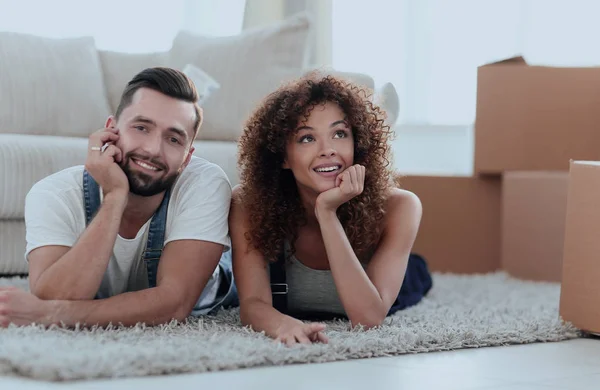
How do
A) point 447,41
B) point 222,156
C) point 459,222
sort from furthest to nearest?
point 447,41 < point 459,222 < point 222,156

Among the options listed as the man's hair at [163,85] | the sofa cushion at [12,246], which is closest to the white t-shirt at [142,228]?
the man's hair at [163,85]

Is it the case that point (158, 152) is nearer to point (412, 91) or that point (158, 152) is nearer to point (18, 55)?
point (18, 55)


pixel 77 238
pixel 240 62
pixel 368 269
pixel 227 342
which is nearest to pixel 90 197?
pixel 77 238

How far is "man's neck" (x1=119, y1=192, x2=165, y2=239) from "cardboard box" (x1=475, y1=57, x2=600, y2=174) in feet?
5.32

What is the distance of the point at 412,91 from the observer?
160 inches

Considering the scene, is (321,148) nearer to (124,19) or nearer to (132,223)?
(132,223)

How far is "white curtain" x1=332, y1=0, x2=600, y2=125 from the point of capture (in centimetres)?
385

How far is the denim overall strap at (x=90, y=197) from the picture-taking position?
1897 mm

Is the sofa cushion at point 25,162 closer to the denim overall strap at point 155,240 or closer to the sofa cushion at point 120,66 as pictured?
the sofa cushion at point 120,66

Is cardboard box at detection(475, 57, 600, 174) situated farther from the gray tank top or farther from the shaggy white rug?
the gray tank top

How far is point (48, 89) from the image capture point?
312cm

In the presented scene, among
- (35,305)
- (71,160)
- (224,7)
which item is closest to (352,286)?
(35,305)

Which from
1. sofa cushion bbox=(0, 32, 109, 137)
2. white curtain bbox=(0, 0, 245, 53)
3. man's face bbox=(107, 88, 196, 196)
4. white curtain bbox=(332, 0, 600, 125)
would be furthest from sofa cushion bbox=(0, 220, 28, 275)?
white curtain bbox=(332, 0, 600, 125)

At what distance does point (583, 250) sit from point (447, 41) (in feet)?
7.16
